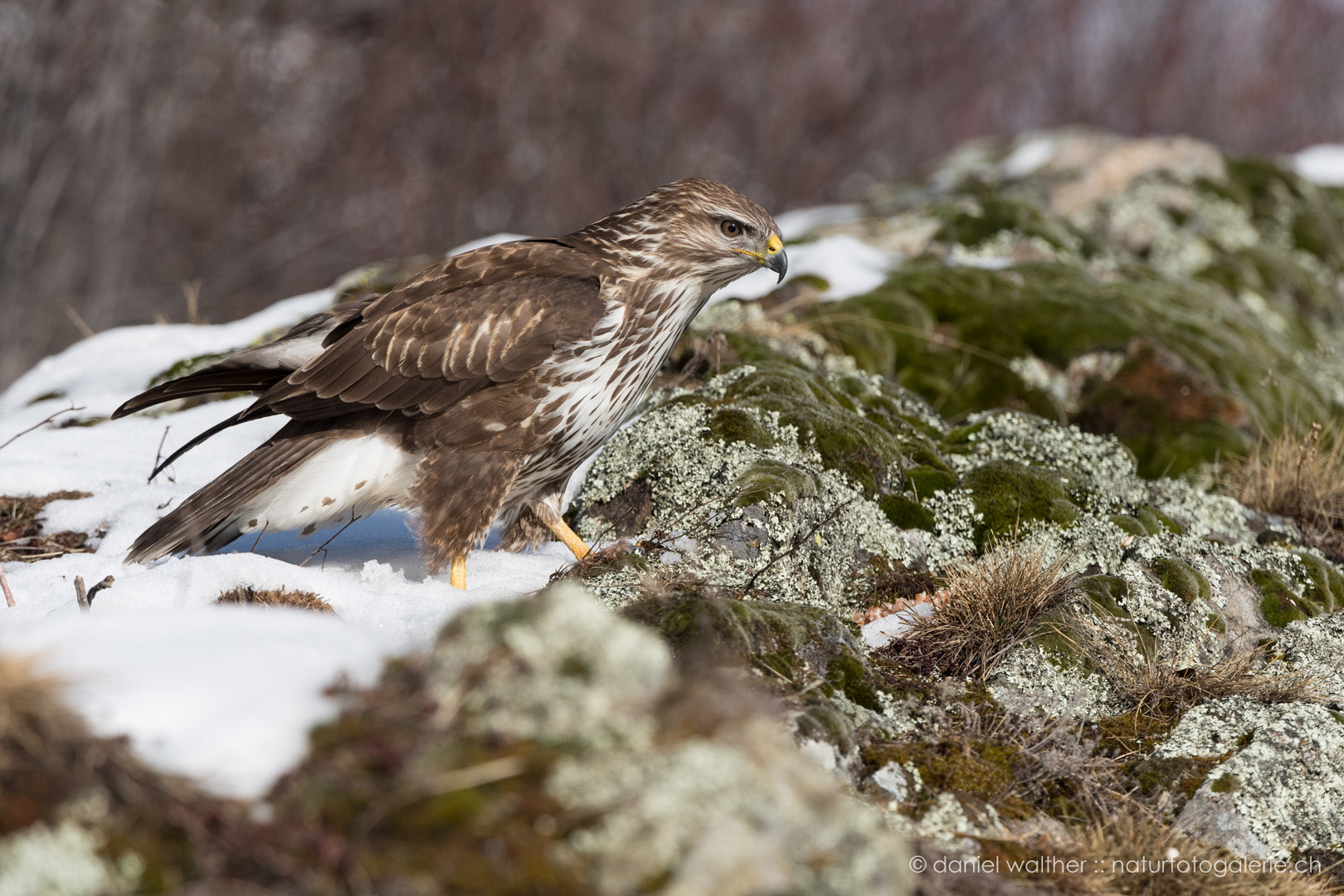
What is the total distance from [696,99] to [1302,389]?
1431 centimetres

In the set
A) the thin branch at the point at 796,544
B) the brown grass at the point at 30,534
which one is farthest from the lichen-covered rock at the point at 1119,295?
the brown grass at the point at 30,534

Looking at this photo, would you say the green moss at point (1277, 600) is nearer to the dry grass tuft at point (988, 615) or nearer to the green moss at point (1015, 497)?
the green moss at point (1015, 497)

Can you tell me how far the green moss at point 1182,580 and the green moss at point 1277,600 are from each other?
0.30m

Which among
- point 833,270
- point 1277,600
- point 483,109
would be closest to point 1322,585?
point 1277,600

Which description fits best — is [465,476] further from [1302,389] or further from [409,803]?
[1302,389]

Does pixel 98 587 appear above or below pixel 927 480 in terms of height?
above

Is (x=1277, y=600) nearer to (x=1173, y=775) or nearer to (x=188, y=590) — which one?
(x=1173, y=775)

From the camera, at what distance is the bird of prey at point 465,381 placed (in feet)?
14.0

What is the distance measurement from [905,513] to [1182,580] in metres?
1.12

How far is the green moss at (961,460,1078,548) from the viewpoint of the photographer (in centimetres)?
466

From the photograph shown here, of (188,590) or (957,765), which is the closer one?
(957,765)

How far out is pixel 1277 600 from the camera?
4371mm

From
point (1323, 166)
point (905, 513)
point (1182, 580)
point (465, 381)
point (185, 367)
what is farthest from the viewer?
point (1323, 166)

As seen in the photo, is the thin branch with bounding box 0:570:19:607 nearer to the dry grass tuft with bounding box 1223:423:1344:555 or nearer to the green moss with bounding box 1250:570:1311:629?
the green moss with bounding box 1250:570:1311:629
